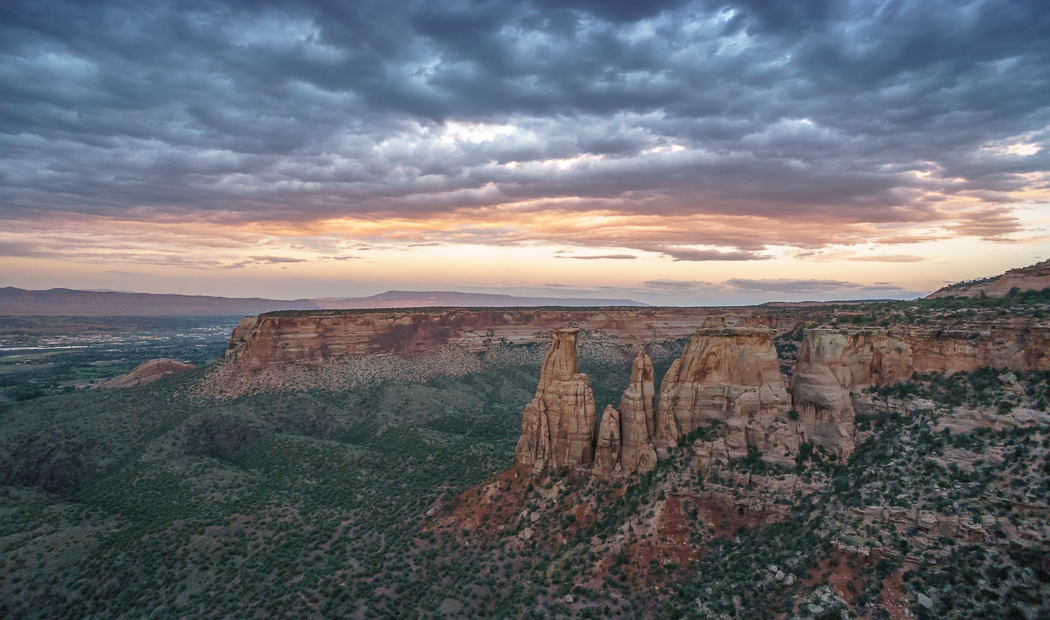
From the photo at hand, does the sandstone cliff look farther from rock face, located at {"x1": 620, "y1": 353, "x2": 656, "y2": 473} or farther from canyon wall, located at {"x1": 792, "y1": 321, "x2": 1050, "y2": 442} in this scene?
rock face, located at {"x1": 620, "y1": 353, "x2": 656, "y2": 473}

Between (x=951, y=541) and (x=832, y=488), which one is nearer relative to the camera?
(x=951, y=541)

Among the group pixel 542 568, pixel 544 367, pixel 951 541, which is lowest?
pixel 542 568

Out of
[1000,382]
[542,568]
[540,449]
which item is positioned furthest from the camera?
[540,449]

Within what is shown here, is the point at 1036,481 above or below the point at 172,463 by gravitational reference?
above

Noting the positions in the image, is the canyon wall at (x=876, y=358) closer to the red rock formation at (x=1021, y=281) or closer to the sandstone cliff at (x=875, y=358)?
the sandstone cliff at (x=875, y=358)

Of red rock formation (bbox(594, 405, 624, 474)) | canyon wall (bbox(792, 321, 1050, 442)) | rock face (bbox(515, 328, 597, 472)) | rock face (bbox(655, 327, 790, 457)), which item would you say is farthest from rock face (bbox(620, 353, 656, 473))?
canyon wall (bbox(792, 321, 1050, 442))

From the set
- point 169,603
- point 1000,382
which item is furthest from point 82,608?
point 1000,382

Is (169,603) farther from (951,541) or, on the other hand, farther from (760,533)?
(951,541)
